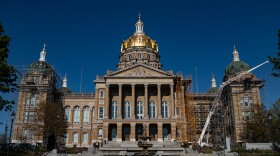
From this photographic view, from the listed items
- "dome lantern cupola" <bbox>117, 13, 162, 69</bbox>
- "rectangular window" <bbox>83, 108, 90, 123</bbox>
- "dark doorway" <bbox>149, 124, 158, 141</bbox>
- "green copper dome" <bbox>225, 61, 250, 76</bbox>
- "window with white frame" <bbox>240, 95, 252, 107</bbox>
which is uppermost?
"dome lantern cupola" <bbox>117, 13, 162, 69</bbox>

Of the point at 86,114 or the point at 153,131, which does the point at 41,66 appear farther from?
the point at 153,131

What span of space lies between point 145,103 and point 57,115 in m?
16.3

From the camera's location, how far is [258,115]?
5416 cm

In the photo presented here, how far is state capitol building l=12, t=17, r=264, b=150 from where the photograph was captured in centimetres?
6100

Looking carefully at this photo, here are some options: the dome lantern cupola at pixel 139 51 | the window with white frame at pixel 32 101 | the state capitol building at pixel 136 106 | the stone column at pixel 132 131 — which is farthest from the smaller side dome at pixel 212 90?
the window with white frame at pixel 32 101

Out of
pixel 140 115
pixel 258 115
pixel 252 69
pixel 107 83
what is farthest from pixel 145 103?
pixel 252 69

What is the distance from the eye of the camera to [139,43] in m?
83.6

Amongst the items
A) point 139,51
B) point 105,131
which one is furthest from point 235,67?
point 105,131

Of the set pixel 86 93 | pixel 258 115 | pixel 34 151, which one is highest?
pixel 86 93

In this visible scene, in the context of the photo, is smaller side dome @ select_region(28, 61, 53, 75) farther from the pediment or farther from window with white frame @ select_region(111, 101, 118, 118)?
window with white frame @ select_region(111, 101, 118, 118)

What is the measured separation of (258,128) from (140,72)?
24.0m

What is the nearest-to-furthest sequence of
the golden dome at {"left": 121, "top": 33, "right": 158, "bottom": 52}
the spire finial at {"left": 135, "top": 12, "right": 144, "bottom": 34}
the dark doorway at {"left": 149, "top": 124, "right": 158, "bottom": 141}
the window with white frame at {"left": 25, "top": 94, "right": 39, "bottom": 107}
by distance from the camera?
the dark doorway at {"left": 149, "top": 124, "right": 158, "bottom": 141} → the window with white frame at {"left": 25, "top": 94, "right": 39, "bottom": 107} → the golden dome at {"left": 121, "top": 33, "right": 158, "bottom": 52} → the spire finial at {"left": 135, "top": 12, "right": 144, "bottom": 34}

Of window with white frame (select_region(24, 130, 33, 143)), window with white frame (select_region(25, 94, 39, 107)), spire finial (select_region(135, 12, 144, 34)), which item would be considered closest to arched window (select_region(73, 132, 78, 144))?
window with white frame (select_region(24, 130, 33, 143))

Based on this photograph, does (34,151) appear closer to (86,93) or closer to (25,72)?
(25,72)
